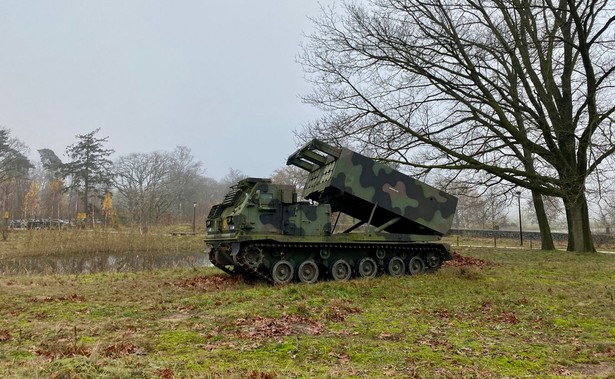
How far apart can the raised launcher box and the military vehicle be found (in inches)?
1.0

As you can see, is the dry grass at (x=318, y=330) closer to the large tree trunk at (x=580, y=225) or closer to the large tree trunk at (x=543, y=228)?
the large tree trunk at (x=580, y=225)

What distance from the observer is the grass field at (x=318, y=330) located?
14.1ft

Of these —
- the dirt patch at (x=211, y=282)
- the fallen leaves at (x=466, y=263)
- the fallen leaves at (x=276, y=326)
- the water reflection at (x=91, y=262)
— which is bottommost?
the water reflection at (x=91, y=262)

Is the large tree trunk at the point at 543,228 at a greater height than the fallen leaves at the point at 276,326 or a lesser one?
greater

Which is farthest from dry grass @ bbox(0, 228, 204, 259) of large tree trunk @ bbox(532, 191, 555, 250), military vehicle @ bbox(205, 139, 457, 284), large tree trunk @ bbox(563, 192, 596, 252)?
large tree trunk @ bbox(563, 192, 596, 252)

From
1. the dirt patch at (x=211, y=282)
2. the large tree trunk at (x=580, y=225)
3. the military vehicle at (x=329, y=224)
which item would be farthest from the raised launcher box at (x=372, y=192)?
the large tree trunk at (x=580, y=225)

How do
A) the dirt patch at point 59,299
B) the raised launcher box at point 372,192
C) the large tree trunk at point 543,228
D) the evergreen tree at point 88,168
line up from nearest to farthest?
the dirt patch at point 59,299 < the raised launcher box at point 372,192 < the large tree trunk at point 543,228 < the evergreen tree at point 88,168

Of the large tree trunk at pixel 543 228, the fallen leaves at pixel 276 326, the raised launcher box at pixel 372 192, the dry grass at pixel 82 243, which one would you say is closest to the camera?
the fallen leaves at pixel 276 326

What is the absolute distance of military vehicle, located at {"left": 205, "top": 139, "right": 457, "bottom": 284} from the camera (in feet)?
34.8

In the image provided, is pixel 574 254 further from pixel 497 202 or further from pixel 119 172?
pixel 119 172

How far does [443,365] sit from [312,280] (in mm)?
6537

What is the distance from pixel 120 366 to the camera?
3.87 metres

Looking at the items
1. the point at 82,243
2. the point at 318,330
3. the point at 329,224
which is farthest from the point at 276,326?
the point at 82,243

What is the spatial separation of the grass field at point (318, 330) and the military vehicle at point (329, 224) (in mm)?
1274
